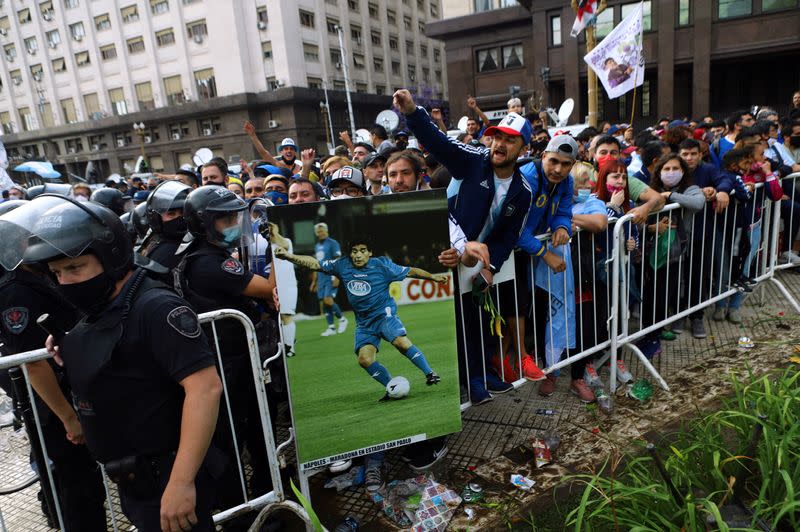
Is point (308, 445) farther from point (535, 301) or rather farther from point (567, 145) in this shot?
point (567, 145)

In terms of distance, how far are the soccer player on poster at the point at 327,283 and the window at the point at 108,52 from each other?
5002cm

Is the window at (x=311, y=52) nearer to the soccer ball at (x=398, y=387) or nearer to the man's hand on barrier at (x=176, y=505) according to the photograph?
the soccer ball at (x=398, y=387)

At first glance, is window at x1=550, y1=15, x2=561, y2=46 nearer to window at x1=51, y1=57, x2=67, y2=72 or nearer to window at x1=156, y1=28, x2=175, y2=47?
window at x1=156, y1=28, x2=175, y2=47

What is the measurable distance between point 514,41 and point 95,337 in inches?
1343

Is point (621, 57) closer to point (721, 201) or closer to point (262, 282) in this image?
point (721, 201)

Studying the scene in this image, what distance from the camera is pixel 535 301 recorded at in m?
3.83

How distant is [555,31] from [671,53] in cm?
634

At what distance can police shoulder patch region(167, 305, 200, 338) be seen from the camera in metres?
1.84

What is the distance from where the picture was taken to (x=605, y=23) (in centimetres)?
2731

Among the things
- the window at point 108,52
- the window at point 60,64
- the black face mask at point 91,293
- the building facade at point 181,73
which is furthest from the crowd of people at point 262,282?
the window at point 60,64

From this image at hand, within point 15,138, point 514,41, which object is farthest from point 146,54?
point 514,41

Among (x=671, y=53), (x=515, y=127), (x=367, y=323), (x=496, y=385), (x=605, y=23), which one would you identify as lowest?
(x=496, y=385)

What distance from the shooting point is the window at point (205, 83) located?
40.3 m

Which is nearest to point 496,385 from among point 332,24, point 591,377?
point 591,377
